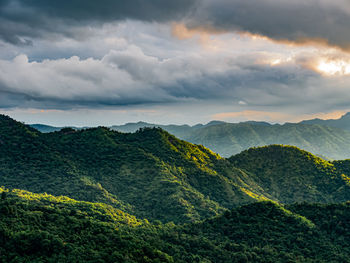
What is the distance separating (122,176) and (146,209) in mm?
34142

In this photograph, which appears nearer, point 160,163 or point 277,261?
point 277,261

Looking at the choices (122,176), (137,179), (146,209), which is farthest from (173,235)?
(122,176)

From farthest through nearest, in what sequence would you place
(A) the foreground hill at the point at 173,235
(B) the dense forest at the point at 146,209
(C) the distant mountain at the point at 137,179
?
(C) the distant mountain at the point at 137,179 < (B) the dense forest at the point at 146,209 < (A) the foreground hill at the point at 173,235

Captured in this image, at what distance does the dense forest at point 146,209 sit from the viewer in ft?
219

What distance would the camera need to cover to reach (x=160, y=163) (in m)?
180

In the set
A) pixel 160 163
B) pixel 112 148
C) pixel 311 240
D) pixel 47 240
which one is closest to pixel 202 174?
pixel 160 163

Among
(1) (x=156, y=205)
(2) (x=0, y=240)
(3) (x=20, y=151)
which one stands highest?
(3) (x=20, y=151)

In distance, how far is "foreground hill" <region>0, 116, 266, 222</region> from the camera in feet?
463

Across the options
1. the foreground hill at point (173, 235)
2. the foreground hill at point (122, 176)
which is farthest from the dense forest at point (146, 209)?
the foreground hill at point (122, 176)

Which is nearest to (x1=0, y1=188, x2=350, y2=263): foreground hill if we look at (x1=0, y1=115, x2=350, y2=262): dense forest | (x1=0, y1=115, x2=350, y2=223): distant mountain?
(x1=0, y1=115, x2=350, y2=262): dense forest

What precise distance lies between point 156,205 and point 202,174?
164ft

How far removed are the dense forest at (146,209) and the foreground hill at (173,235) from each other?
27cm

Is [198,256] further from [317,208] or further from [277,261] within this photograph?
[317,208]

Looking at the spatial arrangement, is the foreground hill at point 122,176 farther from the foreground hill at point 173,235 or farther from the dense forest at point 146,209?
the foreground hill at point 173,235
